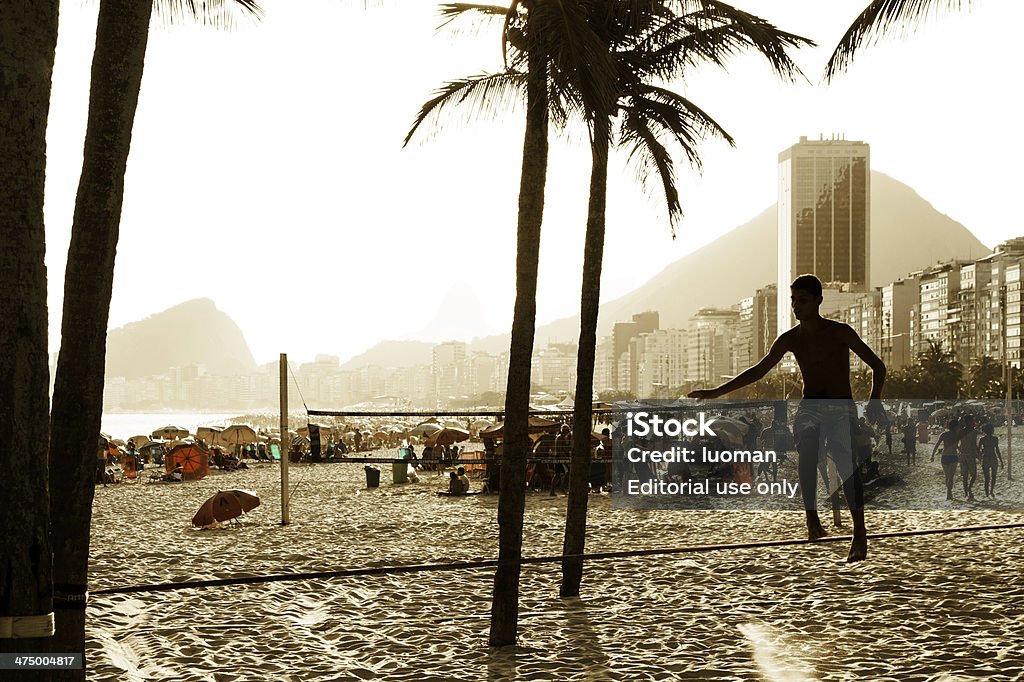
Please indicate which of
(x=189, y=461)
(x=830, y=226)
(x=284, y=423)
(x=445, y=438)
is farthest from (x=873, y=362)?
(x=830, y=226)

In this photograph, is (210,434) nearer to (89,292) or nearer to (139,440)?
(139,440)

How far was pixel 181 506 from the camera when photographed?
19.0 metres

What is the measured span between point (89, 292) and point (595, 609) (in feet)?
18.6

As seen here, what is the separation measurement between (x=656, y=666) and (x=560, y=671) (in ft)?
2.12

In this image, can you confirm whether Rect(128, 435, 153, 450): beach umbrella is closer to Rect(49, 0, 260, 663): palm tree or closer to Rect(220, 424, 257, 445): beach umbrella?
Rect(220, 424, 257, 445): beach umbrella

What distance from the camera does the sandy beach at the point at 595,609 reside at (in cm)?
627

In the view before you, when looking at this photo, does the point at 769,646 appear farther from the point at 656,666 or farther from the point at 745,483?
the point at 745,483

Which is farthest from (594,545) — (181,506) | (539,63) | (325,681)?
(181,506)

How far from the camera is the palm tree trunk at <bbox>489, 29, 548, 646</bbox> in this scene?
691 cm

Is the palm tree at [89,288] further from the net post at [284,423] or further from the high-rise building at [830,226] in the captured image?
the high-rise building at [830,226]

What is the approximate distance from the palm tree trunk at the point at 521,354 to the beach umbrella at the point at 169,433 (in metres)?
41.8

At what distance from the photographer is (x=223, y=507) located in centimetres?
1512

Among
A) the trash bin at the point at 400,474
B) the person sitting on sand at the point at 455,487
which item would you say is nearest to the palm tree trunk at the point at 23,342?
the person sitting on sand at the point at 455,487

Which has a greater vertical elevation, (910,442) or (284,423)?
(284,423)
